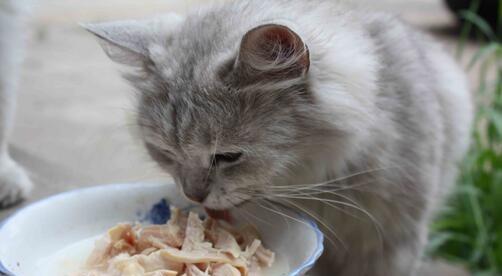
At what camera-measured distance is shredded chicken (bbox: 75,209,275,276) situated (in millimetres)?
1345

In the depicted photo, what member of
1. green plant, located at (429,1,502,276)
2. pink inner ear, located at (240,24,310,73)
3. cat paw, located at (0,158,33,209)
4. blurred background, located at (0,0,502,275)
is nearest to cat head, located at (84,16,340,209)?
pink inner ear, located at (240,24,310,73)

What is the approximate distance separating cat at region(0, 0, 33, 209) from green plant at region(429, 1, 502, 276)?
63.0 inches

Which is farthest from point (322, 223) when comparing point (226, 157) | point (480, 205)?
point (480, 205)

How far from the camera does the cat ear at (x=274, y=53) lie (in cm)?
134

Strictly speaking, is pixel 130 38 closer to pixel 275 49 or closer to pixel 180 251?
pixel 275 49

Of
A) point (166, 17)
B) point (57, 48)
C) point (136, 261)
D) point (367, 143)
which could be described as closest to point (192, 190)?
point (136, 261)

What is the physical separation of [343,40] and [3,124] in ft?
4.00

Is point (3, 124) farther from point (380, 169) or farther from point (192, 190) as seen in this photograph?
point (380, 169)

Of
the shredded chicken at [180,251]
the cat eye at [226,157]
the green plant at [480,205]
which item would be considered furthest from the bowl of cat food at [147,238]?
the green plant at [480,205]

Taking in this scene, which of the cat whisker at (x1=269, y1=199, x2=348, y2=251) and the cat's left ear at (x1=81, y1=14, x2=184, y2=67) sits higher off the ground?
the cat's left ear at (x1=81, y1=14, x2=184, y2=67)

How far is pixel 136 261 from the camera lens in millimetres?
1347

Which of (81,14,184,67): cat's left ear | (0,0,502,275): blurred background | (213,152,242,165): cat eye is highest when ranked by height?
(81,14,184,67): cat's left ear

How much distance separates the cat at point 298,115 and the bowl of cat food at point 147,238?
75mm

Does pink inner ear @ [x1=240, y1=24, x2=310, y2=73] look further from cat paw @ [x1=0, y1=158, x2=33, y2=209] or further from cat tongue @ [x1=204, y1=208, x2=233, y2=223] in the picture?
cat paw @ [x1=0, y1=158, x2=33, y2=209]
